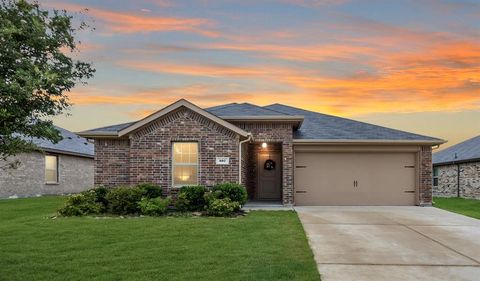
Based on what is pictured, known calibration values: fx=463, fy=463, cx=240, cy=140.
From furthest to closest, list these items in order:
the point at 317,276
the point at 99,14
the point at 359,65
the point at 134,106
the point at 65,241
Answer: the point at 134,106 < the point at 359,65 < the point at 99,14 < the point at 65,241 < the point at 317,276

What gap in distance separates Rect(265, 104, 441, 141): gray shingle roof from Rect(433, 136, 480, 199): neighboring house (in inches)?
327

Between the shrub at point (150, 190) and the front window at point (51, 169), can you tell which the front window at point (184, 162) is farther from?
the front window at point (51, 169)

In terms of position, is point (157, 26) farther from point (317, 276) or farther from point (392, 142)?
point (317, 276)

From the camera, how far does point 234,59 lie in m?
18.7

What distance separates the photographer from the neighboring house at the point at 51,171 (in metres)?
25.0

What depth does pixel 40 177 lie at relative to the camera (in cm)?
2702

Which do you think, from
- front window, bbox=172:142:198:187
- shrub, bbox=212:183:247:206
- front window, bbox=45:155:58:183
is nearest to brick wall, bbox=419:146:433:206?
shrub, bbox=212:183:247:206

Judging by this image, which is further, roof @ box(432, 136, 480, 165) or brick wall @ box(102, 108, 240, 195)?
roof @ box(432, 136, 480, 165)

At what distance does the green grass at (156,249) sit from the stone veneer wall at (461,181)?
17.0 meters

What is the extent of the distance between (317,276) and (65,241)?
586cm

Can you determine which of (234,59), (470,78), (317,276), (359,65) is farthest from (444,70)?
(317,276)

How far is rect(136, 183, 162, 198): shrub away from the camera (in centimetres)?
1583

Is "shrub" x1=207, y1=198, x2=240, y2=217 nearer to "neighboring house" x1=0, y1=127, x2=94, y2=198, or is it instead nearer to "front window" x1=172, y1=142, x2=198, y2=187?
"front window" x1=172, y1=142, x2=198, y2=187

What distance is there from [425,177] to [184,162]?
9896 mm
